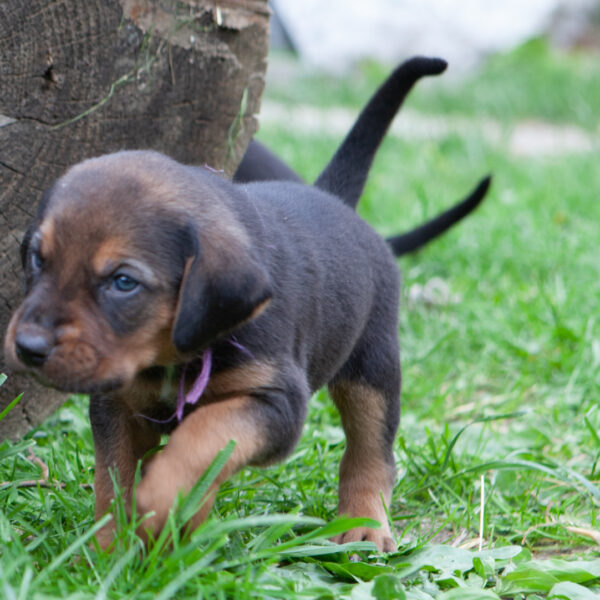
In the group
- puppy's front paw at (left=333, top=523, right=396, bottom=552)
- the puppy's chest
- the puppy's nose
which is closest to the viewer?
the puppy's nose

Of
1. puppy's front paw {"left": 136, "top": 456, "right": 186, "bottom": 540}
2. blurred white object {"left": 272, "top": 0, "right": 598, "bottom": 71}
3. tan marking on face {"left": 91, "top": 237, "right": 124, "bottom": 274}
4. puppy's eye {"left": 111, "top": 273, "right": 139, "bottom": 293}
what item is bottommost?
blurred white object {"left": 272, "top": 0, "right": 598, "bottom": 71}

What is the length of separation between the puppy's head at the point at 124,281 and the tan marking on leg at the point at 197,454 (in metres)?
0.19

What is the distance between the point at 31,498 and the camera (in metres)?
3.00

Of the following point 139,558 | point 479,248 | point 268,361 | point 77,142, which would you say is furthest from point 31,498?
point 479,248

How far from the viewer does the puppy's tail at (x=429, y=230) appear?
4648 mm

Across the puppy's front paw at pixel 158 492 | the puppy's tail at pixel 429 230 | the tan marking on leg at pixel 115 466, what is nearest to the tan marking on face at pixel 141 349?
the puppy's front paw at pixel 158 492

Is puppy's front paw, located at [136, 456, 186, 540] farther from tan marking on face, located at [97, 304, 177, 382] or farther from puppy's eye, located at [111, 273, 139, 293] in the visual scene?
puppy's eye, located at [111, 273, 139, 293]

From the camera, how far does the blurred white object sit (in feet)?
53.3

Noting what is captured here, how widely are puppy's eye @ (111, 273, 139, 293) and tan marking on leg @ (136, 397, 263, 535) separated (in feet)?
1.25

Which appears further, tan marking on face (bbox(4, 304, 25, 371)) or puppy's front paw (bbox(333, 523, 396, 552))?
puppy's front paw (bbox(333, 523, 396, 552))

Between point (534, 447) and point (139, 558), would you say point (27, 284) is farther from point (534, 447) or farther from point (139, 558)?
point (534, 447)

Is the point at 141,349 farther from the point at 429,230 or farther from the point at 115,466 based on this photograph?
the point at 429,230

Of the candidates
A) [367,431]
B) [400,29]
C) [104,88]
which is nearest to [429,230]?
[367,431]

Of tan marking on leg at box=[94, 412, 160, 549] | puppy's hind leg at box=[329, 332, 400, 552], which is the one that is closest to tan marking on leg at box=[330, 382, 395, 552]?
puppy's hind leg at box=[329, 332, 400, 552]
